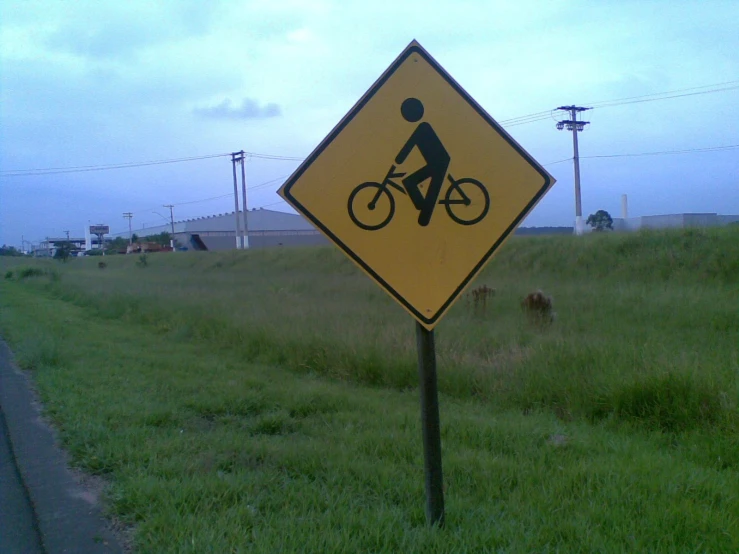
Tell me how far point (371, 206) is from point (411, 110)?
0.57 meters

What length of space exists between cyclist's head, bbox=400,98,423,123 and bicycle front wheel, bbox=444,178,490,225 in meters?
0.41

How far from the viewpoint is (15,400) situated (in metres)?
7.50

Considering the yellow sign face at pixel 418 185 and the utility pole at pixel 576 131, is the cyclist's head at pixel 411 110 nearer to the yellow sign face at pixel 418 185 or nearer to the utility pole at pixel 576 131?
the yellow sign face at pixel 418 185

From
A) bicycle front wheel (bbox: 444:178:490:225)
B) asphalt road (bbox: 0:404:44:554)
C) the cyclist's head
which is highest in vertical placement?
the cyclist's head

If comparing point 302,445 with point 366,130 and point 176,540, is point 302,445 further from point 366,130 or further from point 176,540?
point 366,130

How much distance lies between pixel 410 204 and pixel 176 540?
2.28m

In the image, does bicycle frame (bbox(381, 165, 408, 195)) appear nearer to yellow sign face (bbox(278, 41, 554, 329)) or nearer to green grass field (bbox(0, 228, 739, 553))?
yellow sign face (bbox(278, 41, 554, 329))

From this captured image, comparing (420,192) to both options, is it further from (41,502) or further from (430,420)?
(41,502)

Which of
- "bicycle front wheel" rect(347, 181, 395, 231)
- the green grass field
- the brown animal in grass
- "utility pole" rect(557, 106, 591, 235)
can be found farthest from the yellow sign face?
"utility pole" rect(557, 106, 591, 235)

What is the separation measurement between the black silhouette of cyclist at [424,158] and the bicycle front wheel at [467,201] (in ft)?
0.26

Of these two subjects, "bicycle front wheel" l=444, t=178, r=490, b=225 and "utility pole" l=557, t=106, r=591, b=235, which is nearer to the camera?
"bicycle front wheel" l=444, t=178, r=490, b=225

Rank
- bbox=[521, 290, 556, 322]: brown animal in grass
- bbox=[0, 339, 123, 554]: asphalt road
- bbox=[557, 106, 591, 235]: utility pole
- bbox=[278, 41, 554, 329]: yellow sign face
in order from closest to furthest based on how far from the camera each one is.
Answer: bbox=[278, 41, 554, 329]: yellow sign face < bbox=[0, 339, 123, 554]: asphalt road < bbox=[521, 290, 556, 322]: brown animal in grass < bbox=[557, 106, 591, 235]: utility pole

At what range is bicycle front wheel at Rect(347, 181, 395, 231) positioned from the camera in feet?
10.6

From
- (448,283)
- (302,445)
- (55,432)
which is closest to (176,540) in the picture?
(302,445)
